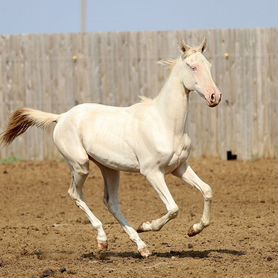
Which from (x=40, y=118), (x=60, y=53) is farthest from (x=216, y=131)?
(x=40, y=118)

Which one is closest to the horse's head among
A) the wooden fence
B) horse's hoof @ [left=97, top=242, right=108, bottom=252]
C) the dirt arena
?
the dirt arena

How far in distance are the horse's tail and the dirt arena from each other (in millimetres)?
1210

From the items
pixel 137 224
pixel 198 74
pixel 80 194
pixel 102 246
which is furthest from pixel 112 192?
pixel 137 224

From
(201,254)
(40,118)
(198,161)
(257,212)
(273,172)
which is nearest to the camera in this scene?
(201,254)

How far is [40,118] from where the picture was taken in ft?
36.7

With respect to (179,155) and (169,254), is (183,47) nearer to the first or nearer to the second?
(179,155)

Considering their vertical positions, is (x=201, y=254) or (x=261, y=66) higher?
(x=261, y=66)

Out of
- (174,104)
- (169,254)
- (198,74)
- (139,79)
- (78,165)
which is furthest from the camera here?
(139,79)

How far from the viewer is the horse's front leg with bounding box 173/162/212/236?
32.1 ft

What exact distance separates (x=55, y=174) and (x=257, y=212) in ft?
17.0

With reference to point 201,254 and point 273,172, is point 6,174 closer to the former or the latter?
point 273,172

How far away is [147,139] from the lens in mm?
9898

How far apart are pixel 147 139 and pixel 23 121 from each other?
204cm

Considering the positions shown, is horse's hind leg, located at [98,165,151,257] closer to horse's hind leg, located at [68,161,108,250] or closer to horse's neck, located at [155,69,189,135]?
horse's hind leg, located at [68,161,108,250]
